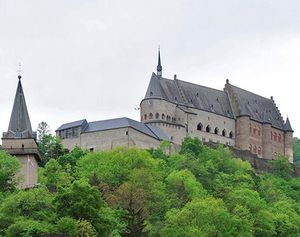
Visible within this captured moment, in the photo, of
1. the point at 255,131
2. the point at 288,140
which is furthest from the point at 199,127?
the point at 288,140

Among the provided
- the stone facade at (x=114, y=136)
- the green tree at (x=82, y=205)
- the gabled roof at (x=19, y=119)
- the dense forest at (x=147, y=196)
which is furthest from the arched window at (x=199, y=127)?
the green tree at (x=82, y=205)

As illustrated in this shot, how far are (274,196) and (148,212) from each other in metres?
26.0

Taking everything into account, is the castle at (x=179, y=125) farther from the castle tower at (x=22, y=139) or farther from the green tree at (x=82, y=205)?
the green tree at (x=82, y=205)

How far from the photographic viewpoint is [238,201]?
88812 millimetres

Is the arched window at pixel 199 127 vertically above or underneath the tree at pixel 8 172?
above

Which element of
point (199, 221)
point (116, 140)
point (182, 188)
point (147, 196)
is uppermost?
point (116, 140)

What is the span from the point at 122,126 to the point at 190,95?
→ 20.4 metres

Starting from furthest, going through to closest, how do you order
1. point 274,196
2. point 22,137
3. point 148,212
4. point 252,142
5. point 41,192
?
point 252,142, point 274,196, point 22,137, point 148,212, point 41,192

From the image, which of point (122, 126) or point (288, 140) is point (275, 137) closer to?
point (288, 140)

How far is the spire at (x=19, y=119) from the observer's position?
291 ft

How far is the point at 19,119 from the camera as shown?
293 feet

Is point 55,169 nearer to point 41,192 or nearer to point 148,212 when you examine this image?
point 148,212

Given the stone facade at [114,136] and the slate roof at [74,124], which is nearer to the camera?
the stone facade at [114,136]

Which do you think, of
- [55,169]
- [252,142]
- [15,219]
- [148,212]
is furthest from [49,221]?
[252,142]
